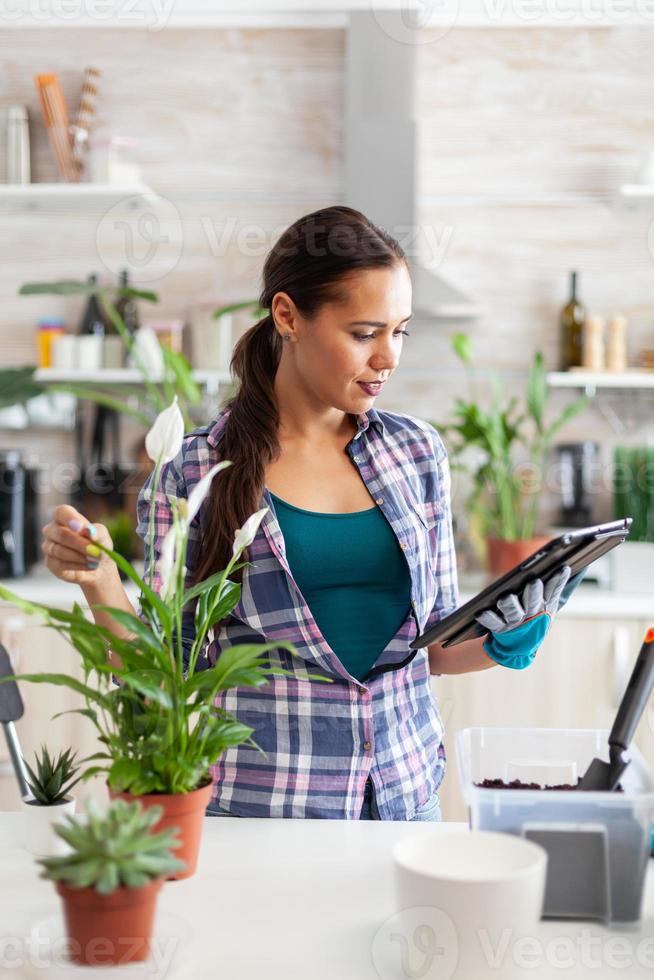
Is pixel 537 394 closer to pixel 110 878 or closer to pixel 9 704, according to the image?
pixel 9 704

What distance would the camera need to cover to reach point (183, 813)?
95 cm

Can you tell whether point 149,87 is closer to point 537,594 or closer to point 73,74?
point 73,74

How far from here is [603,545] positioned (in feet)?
3.80

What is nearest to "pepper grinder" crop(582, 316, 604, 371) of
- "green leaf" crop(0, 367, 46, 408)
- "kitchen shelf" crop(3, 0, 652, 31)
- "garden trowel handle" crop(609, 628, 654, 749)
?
"kitchen shelf" crop(3, 0, 652, 31)

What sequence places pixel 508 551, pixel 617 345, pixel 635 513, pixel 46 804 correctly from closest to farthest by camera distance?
pixel 46 804, pixel 508 551, pixel 635 513, pixel 617 345

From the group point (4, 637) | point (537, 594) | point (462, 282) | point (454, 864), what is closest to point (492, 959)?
point (454, 864)

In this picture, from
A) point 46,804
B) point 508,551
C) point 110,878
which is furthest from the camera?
point 508,551

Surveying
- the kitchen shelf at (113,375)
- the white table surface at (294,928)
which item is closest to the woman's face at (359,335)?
the white table surface at (294,928)

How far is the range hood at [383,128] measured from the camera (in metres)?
2.96

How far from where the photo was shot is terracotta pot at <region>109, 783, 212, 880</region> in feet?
3.08

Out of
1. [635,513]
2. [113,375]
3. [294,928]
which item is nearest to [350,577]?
[294,928]

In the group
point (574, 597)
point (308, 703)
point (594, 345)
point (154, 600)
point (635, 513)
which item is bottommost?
point (574, 597)

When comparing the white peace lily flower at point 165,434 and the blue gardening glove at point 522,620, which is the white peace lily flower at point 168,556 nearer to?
the white peace lily flower at point 165,434

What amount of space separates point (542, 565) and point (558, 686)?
1654 mm
